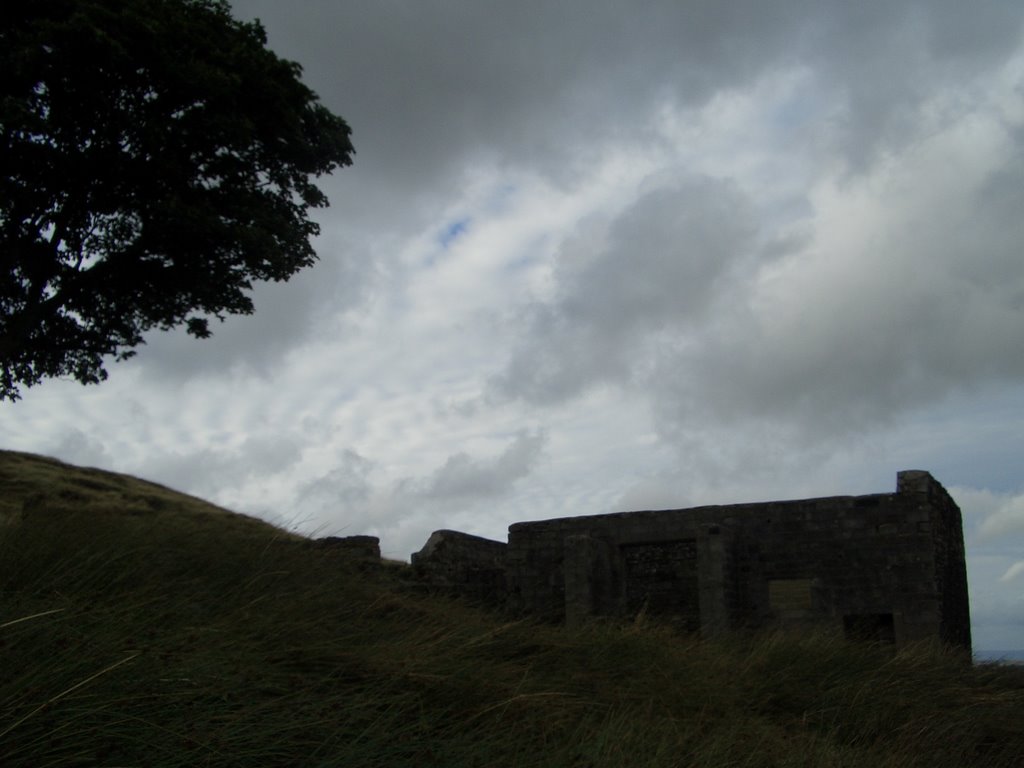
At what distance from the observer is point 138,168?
1638cm

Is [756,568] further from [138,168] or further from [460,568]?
[138,168]

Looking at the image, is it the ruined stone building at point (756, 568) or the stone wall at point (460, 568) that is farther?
the stone wall at point (460, 568)

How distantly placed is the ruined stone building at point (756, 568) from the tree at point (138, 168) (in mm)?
6239

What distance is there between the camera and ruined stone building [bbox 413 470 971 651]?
1442 centimetres

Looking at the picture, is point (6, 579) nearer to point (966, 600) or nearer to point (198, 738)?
point (198, 738)

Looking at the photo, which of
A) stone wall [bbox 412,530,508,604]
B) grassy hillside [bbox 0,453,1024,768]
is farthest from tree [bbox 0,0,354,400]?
grassy hillside [bbox 0,453,1024,768]

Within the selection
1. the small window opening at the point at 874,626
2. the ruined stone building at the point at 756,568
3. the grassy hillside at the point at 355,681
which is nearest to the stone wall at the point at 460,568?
the ruined stone building at the point at 756,568

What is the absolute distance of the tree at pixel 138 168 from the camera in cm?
1559

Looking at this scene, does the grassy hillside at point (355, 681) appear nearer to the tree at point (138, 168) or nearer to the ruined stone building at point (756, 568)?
the ruined stone building at point (756, 568)

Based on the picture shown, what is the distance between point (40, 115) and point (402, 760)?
45.7ft

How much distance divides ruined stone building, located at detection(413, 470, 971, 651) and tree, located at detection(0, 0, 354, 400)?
6.24 metres

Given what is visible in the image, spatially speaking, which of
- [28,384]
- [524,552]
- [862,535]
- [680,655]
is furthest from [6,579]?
[28,384]

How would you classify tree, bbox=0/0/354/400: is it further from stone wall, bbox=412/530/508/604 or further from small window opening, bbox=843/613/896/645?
small window opening, bbox=843/613/896/645

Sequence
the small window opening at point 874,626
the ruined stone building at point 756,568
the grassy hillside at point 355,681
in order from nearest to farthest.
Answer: the grassy hillside at point 355,681
the small window opening at point 874,626
the ruined stone building at point 756,568
